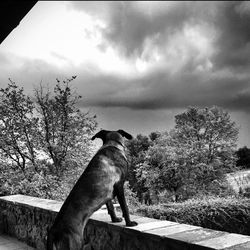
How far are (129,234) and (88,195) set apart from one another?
3.35ft

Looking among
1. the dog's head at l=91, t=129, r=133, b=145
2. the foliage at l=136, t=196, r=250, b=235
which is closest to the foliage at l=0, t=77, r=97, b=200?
the foliage at l=136, t=196, r=250, b=235

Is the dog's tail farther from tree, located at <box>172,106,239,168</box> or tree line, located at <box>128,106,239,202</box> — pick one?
tree, located at <box>172,106,239,168</box>

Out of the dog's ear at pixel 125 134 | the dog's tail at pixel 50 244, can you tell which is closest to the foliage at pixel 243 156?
the dog's ear at pixel 125 134

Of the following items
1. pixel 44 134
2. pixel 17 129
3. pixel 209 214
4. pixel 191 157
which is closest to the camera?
pixel 209 214

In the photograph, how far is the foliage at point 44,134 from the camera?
17.5m

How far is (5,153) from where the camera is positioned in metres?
17.4

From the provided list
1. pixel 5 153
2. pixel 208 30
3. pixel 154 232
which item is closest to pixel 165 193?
pixel 5 153

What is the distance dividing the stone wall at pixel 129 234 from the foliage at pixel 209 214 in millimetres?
2215

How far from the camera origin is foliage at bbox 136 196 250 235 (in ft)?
22.5

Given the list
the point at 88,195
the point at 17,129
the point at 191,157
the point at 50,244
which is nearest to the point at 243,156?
the point at 191,157

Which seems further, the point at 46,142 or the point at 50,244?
the point at 46,142

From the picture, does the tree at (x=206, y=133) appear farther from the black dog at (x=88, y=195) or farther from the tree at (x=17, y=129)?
the black dog at (x=88, y=195)

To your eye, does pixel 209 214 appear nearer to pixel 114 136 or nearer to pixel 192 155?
pixel 114 136

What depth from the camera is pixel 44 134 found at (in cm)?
1814
